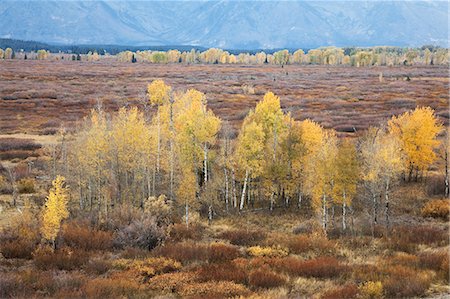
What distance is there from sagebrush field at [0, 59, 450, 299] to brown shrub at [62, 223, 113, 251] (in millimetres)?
103

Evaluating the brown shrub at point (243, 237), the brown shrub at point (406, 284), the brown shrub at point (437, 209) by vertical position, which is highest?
the brown shrub at point (437, 209)

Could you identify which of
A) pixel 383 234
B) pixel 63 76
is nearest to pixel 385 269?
pixel 383 234

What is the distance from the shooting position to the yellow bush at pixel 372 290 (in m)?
16.1

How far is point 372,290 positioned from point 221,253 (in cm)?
758

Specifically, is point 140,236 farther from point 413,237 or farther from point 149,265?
point 413,237

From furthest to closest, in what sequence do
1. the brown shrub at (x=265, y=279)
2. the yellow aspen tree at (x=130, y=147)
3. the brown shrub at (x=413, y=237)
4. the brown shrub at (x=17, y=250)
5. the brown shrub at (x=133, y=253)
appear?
the yellow aspen tree at (x=130, y=147) < the brown shrub at (x=413, y=237) < the brown shrub at (x=133, y=253) < the brown shrub at (x=17, y=250) < the brown shrub at (x=265, y=279)

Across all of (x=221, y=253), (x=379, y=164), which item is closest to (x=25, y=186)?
(x=221, y=253)

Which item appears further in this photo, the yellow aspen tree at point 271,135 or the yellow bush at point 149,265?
the yellow aspen tree at point 271,135

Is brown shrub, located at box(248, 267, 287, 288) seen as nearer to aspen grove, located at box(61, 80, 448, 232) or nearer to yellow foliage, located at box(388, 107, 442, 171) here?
aspen grove, located at box(61, 80, 448, 232)

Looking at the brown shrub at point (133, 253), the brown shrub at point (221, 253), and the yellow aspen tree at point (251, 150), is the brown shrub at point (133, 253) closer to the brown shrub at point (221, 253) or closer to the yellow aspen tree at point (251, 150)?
the brown shrub at point (221, 253)

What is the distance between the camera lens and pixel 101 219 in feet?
85.9

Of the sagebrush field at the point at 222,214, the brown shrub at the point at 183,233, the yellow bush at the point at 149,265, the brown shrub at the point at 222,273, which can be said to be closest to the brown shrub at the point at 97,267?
the sagebrush field at the point at 222,214

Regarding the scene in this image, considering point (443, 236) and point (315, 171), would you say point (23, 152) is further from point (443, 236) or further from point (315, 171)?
point (443, 236)

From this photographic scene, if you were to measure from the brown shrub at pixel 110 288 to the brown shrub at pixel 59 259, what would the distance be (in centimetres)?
327
